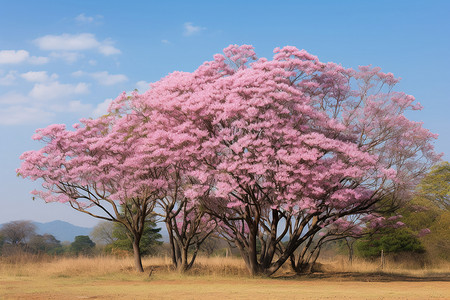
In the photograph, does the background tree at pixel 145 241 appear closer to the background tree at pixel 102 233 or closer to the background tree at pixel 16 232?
the background tree at pixel 16 232

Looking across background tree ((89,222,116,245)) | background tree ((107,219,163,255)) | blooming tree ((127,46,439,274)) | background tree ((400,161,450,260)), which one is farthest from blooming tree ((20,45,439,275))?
background tree ((89,222,116,245))

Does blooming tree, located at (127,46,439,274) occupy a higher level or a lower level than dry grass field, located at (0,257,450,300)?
higher

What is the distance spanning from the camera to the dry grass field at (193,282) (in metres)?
16.7

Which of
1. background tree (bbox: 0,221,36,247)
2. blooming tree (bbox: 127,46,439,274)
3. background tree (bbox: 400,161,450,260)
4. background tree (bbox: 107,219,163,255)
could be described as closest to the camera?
blooming tree (bbox: 127,46,439,274)

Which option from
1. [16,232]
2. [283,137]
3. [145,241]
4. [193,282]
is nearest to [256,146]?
[283,137]

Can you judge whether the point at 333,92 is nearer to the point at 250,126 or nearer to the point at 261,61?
the point at 261,61

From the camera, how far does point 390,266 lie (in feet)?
121

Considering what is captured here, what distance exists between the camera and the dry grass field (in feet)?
54.7

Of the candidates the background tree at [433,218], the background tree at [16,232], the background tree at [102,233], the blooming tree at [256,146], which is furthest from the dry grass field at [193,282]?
the background tree at [102,233]

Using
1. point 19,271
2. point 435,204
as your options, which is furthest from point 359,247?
point 19,271

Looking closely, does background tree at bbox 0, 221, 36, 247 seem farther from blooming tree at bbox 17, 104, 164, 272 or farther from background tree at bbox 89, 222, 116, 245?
blooming tree at bbox 17, 104, 164, 272

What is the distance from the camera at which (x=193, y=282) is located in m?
22.3

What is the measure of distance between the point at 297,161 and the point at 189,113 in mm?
5385

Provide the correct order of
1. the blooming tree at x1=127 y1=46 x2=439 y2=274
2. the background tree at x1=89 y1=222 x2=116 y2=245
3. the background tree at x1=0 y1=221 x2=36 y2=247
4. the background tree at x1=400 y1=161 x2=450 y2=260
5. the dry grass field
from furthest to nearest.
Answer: the background tree at x1=89 y1=222 x2=116 y2=245
the background tree at x1=0 y1=221 x2=36 y2=247
the background tree at x1=400 y1=161 x2=450 y2=260
the blooming tree at x1=127 y1=46 x2=439 y2=274
the dry grass field
